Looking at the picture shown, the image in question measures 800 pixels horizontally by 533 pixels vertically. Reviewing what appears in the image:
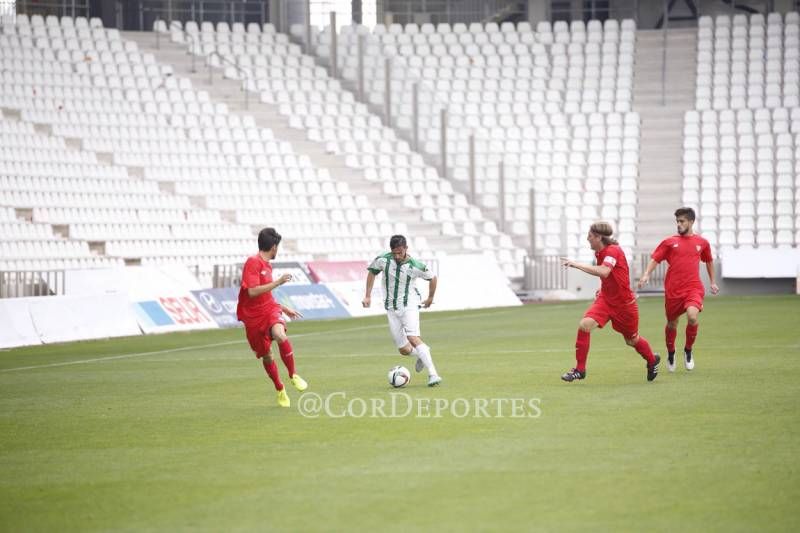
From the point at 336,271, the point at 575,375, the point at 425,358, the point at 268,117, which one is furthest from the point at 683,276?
the point at 268,117

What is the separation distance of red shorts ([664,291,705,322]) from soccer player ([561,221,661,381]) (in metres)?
1.54

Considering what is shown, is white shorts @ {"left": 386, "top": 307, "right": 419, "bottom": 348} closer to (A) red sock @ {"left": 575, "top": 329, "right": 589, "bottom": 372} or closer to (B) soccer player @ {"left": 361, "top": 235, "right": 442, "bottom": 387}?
(B) soccer player @ {"left": 361, "top": 235, "right": 442, "bottom": 387}

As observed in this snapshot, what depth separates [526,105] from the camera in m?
45.2

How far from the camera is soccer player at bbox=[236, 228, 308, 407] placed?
12969 mm

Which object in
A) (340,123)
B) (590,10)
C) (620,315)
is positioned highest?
(590,10)

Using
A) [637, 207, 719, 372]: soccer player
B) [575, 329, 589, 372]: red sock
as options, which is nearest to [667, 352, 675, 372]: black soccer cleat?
[637, 207, 719, 372]: soccer player

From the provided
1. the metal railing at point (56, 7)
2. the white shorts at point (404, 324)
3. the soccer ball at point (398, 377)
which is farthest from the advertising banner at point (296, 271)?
the soccer ball at point (398, 377)

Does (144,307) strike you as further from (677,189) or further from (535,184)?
(677,189)

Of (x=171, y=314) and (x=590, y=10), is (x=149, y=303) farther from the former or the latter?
(x=590, y=10)

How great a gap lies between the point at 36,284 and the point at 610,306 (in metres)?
15.5

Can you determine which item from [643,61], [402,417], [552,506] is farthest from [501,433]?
[643,61]

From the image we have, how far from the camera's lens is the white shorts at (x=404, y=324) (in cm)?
1473

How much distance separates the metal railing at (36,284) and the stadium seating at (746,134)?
70.5 feet

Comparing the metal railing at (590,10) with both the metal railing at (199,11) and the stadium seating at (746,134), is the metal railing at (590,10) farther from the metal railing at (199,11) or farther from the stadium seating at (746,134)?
the metal railing at (199,11)
